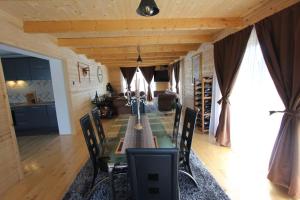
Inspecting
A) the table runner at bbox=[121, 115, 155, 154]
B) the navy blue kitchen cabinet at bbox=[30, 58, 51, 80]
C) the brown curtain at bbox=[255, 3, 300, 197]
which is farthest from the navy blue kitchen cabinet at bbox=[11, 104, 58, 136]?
the brown curtain at bbox=[255, 3, 300, 197]

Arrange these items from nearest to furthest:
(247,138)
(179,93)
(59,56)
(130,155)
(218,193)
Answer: (130,155)
(218,193)
(247,138)
(59,56)
(179,93)

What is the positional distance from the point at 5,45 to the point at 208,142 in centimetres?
382

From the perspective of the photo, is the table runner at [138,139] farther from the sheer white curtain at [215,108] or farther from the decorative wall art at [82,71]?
the decorative wall art at [82,71]

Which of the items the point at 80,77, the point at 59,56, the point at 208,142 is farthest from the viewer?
the point at 80,77

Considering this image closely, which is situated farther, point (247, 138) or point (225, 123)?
point (225, 123)

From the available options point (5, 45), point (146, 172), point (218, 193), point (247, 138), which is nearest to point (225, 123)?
point (247, 138)

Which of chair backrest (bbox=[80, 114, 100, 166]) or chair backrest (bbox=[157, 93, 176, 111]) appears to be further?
chair backrest (bbox=[157, 93, 176, 111])

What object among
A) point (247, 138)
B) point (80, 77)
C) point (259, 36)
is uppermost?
point (259, 36)

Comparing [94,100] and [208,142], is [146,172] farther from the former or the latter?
[94,100]

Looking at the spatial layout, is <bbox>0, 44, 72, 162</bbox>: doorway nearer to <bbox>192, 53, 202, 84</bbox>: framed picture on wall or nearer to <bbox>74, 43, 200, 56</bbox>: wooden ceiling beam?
<bbox>74, 43, 200, 56</bbox>: wooden ceiling beam

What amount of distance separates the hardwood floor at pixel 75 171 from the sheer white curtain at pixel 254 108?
252mm

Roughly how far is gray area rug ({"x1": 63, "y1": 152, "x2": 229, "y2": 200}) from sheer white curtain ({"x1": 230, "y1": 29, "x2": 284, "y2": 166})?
942 millimetres

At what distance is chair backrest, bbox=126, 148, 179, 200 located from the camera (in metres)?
1.12

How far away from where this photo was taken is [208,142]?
3518 millimetres
